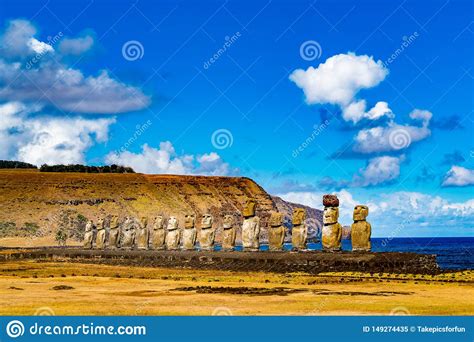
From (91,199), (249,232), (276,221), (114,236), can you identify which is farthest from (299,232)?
(91,199)

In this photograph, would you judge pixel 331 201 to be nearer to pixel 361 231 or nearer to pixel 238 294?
pixel 361 231

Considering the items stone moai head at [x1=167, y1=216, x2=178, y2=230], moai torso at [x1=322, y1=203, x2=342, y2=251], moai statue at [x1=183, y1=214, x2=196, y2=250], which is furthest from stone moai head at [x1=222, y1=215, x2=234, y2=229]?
moai torso at [x1=322, y1=203, x2=342, y2=251]

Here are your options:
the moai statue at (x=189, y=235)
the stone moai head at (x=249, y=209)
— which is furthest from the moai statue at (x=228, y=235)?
the moai statue at (x=189, y=235)

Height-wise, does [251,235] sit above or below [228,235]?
below

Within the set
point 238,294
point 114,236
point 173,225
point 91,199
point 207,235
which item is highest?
point 91,199

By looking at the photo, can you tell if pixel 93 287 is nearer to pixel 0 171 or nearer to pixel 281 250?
pixel 281 250

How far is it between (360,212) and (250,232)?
822cm

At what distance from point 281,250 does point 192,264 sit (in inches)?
174

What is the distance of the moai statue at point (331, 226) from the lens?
3350 centimetres

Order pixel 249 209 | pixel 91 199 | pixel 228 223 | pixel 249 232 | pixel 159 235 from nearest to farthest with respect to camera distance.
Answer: pixel 249 232, pixel 249 209, pixel 228 223, pixel 159 235, pixel 91 199

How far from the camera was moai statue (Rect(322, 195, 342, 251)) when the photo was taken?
33.5 meters

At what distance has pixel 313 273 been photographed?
3031 centimetres

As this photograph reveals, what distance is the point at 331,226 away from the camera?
3378 centimetres

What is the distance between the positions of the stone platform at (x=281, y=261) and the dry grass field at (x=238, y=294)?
122cm
